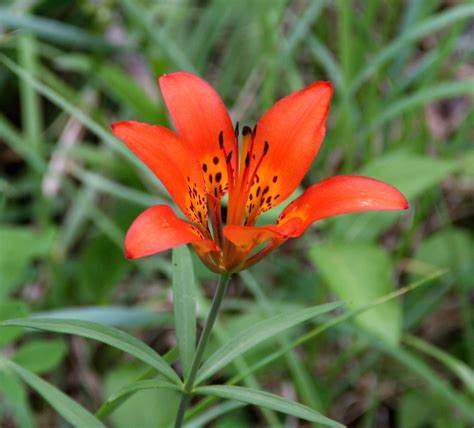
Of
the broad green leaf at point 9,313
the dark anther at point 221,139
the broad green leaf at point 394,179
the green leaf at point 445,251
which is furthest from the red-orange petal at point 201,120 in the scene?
the green leaf at point 445,251

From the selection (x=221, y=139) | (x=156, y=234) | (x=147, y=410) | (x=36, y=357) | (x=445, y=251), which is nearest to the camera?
(x=156, y=234)

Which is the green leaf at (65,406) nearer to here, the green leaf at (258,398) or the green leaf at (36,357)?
the green leaf at (258,398)

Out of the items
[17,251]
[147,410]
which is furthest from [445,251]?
[17,251]

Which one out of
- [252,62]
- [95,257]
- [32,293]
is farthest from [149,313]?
[252,62]

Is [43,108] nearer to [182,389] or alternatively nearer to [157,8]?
[157,8]

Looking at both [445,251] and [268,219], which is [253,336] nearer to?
[268,219]

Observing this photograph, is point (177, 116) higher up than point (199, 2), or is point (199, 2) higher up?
point (199, 2)
